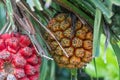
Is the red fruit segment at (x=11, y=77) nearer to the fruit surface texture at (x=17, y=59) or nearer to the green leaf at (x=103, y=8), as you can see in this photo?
the fruit surface texture at (x=17, y=59)

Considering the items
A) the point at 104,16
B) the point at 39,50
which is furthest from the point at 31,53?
the point at 104,16

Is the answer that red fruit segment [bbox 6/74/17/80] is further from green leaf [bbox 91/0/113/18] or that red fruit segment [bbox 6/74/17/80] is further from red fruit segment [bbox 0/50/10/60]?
green leaf [bbox 91/0/113/18]

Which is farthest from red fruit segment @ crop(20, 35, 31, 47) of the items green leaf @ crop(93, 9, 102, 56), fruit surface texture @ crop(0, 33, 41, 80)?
green leaf @ crop(93, 9, 102, 56)

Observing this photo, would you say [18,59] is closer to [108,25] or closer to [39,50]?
[39,50]

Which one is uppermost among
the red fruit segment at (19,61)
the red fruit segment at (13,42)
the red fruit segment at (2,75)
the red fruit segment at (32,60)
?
the red fruit segment at (13,42)

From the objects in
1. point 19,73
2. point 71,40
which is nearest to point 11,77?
point 19,73

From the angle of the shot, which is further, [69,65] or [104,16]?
[69,65]

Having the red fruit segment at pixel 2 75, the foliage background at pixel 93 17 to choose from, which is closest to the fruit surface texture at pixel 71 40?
the foliage background at pixel 93 17
